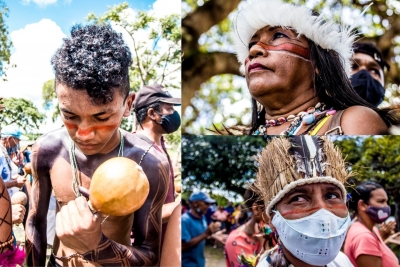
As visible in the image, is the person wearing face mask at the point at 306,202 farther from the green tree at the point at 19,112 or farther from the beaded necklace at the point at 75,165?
the green tree at the point at 19,112

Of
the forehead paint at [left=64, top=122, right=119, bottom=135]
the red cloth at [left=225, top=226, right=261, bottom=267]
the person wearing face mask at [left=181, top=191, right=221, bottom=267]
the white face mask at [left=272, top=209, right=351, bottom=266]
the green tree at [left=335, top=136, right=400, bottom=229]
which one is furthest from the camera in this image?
the person wearing face mask at [left=181, top=191, right=221, bottom=267]

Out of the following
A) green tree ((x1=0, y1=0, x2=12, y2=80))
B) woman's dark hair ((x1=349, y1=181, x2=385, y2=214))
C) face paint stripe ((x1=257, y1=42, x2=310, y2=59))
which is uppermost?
green tree ((x1=0, y1=0, x2=12, y2=80))

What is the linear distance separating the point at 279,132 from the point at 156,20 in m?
1.29

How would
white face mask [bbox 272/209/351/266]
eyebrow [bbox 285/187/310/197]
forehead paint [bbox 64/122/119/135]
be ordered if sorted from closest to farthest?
white face mask [bbox 272/209/351/266]
eyebrow [bbox 285/187/310/197]
forehead paint [bbox 64/122/119/135]

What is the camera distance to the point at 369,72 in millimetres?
3877

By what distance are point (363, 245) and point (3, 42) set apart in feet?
10.0

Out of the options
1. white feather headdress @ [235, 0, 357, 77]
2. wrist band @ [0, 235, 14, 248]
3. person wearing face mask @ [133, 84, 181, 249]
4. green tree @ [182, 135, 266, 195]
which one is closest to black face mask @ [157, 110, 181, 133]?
person wearing face mask @ [133, 84, 181, 249]

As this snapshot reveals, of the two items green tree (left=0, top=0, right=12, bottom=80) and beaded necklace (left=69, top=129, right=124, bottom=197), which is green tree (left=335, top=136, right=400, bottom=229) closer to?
beaded necklace (left=69, top=129, right=124, bottom=197)

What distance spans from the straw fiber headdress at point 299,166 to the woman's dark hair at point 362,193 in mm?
142

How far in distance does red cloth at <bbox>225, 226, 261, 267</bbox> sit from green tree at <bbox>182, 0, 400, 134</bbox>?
85 cm

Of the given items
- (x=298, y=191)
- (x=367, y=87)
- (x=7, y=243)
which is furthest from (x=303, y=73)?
(x=7, y=243)

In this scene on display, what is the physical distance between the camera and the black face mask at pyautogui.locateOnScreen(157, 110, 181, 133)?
3906 mm

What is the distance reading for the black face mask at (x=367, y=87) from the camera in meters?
3.76

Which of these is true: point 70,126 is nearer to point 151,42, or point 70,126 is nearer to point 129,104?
point 129,104
